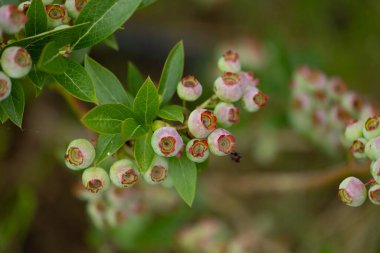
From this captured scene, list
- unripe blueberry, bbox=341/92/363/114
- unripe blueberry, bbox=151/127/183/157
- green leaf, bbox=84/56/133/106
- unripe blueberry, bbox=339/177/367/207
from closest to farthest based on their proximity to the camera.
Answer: unripe blueberry, bbox=151/127/183/157
unripe blueberry, bbox=339/177/367/207
green leaf, bbox=84/56/133/106
unripe blueberry, bbox=341/92/363/114

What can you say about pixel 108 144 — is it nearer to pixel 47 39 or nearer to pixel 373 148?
pixel 47 39

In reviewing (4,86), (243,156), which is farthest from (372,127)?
(243,156)

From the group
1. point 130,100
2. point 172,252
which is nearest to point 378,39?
point 172,252

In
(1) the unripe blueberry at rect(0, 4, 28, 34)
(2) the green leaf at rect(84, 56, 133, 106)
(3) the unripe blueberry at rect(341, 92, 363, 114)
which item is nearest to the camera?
(1) the unripe blueberry at rect(0, 4, 28, 34)

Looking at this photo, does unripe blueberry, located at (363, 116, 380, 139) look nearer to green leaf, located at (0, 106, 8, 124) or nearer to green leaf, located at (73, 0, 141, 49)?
green leaf, located at (73, 0, 141, 49)

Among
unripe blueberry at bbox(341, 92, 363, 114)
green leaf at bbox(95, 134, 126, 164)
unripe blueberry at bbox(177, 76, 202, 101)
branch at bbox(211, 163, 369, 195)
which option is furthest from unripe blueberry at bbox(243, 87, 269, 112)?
unripe blueberry at bbox(341, 92, 363, 114)

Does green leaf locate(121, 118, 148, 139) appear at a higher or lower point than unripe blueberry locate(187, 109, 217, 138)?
higher

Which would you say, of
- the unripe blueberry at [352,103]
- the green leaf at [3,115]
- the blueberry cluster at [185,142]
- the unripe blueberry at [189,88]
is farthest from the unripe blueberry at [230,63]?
the unripe blueberry at [352,103]
